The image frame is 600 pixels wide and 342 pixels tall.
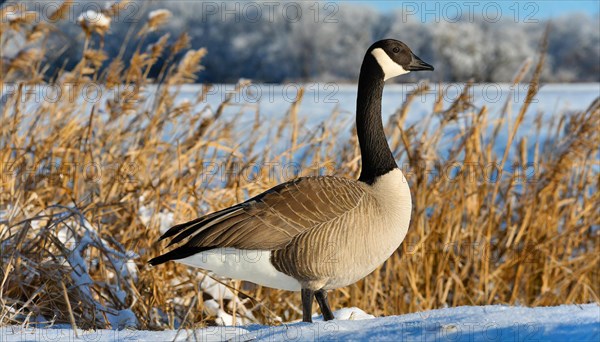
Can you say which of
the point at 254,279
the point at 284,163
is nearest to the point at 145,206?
the point at 284,163

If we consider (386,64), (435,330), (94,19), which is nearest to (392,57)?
(386,64)

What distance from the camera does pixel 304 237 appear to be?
2.57m

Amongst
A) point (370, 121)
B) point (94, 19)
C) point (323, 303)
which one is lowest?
point (323, 303)

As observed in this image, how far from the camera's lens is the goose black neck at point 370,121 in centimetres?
292

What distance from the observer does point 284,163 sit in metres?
4.22

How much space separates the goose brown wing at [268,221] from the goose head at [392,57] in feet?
2.00

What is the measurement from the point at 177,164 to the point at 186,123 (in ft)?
1.46

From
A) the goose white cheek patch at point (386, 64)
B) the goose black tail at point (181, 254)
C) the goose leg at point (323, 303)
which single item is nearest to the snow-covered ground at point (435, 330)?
the goose black tail at point (181, 254)

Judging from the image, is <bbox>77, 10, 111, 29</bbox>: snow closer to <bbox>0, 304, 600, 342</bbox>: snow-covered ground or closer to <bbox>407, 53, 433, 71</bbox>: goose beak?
<bbox>407, 53, 433, 71</bbox>: goose beak

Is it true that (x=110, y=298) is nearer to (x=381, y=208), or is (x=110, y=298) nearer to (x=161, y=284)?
(x=161, y=284)

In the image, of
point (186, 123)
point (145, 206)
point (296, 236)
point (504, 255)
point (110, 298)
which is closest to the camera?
point (296, 236)

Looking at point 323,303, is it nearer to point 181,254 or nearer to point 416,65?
point 181,254

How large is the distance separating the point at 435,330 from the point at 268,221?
3.28ft

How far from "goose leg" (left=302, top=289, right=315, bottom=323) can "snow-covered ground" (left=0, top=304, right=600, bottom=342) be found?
0.55 metres
